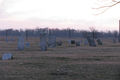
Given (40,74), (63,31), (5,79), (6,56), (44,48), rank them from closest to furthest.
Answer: (5,79)
(40,74)
(6,56)
(44,48)
(63,31)

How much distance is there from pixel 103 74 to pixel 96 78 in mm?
855

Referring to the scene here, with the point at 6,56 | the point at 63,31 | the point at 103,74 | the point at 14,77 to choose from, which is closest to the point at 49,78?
the point at 14,77

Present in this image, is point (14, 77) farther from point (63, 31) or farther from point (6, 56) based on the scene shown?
point (63, 31)

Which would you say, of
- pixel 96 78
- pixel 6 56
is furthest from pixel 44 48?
pixel 96 78

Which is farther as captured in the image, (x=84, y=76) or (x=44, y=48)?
(x=44, y=48)

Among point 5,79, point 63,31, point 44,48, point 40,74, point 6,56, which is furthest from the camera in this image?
point 63,31

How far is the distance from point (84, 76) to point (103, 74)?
97cm

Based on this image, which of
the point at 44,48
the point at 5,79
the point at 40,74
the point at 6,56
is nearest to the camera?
the point at 5,79

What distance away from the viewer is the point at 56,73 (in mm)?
8375

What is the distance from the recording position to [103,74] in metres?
8.21

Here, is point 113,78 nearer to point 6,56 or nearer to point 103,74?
point 103,74

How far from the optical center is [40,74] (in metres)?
8.19

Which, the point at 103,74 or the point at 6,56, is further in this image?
the point at 6,56

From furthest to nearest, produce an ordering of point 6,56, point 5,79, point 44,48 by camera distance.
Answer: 1. point 44,48
2. point 6,56
3. point 5,79
